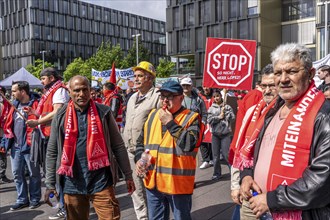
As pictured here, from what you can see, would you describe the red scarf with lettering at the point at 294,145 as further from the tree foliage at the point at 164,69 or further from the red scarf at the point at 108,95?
the tree foliage at the point at 164,69

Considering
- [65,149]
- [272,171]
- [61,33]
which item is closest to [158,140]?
[65,149]

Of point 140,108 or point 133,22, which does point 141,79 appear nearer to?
point 140,108

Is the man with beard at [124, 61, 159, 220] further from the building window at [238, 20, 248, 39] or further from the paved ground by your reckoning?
the building window at [238, 20, 248, 39]

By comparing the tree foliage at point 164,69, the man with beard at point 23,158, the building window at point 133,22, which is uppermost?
the building window at point 133,22

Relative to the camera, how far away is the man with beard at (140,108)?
4152 millimetres

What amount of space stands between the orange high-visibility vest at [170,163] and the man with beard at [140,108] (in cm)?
63

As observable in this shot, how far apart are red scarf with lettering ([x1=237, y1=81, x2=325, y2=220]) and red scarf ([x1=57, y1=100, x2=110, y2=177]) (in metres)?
1.73

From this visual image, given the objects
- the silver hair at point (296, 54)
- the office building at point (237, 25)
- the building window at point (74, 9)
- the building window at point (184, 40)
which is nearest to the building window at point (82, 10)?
the building window at point (74, 9)

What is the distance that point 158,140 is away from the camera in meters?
3.49

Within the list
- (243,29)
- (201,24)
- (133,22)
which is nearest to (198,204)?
(243,29)

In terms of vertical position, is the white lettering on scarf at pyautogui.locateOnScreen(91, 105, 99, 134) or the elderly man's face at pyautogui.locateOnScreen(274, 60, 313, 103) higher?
the elderly man's face at pyautogui.locateOnScreen(274, 60, 313, 103)

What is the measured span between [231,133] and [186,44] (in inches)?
1612

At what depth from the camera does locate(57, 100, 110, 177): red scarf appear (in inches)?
130

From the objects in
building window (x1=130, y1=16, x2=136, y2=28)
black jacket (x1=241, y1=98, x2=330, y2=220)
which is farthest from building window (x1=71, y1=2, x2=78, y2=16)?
black jacket (x1=241, y1=98, x2=330, y2=220)
